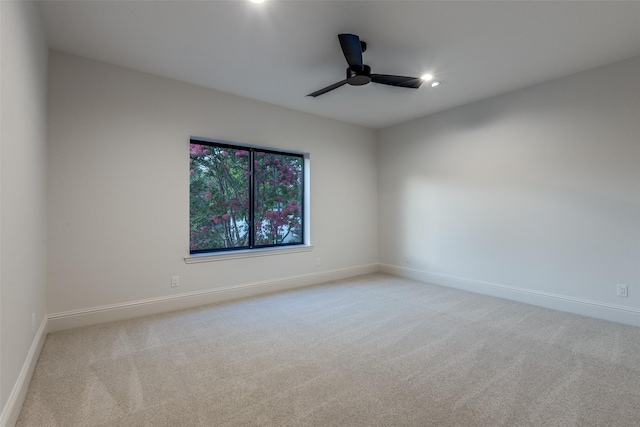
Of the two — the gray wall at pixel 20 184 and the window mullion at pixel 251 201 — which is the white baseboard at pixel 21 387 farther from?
the window mullion at pixel 251 201

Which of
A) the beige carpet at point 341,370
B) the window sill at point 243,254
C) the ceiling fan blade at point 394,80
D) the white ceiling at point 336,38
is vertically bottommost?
the beige carpet at point 341,370

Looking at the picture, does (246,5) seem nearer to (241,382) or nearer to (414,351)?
(241,382)

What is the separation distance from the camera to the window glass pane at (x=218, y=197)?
372 centimetres

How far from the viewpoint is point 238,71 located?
322 centimetres

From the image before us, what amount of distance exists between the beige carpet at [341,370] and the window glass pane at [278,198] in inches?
53.3

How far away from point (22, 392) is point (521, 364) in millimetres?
3224

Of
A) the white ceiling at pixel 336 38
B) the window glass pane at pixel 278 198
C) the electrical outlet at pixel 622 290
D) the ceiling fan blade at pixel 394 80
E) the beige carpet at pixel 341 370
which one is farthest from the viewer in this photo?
the window glass pane at pixel 278 198

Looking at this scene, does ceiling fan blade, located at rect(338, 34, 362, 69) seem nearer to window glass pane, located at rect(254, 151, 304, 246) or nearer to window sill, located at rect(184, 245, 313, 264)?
window glass pane, located at rect(254, 151, 304, 246)

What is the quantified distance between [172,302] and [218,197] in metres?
1.35

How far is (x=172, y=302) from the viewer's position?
3.38 m

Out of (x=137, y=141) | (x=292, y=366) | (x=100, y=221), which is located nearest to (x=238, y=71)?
(x=137, y=141)

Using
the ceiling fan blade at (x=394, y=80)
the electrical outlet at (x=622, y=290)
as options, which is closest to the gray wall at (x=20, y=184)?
the ceiling fan blade at (x=394, y=80)

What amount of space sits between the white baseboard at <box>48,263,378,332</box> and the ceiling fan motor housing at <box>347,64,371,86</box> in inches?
109

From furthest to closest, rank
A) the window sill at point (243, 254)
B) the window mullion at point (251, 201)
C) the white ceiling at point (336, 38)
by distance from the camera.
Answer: the window mullion at point (251, 201) < the window sill at point (243, 254) < the white ceiling at point (336, 38)
